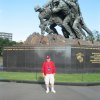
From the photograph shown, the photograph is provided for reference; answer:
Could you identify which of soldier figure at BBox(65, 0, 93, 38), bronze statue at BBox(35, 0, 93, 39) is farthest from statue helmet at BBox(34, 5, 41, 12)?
soldier figure at BBox(65, 0, 93, 38)

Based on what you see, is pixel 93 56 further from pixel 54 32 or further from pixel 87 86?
pixel 87 86

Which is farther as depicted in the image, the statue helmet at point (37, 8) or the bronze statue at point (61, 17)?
the statue helmet at point (37, 8)

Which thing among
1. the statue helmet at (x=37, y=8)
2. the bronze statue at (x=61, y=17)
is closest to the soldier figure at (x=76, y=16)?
the bronze statue at (x=61, y=17)

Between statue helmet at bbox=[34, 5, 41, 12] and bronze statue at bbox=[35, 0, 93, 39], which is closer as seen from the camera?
bronze statue at bbox=[35, 0, 93, 39]

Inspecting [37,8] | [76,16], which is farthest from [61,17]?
[37,8]

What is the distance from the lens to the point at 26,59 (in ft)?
85.7

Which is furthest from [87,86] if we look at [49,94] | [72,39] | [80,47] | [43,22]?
[43,22]

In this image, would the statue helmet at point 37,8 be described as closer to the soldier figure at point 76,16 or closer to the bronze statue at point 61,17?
the bronze statue at point 61,17

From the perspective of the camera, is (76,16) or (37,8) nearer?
(37,8)

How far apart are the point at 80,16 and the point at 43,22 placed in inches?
115

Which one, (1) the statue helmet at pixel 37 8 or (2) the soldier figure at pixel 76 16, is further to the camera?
(1) the statue helmet at pixel 37 8

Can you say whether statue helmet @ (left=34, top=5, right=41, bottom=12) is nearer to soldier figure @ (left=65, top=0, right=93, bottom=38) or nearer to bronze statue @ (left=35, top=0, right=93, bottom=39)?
bronze statue @ (left=35, top=0, right=93, bottom=39)

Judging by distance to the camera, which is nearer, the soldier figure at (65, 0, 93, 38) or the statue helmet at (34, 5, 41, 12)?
the soldier figure at (65, 0, 93, 38)

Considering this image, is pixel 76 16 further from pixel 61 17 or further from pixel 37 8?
pixel 37 8
